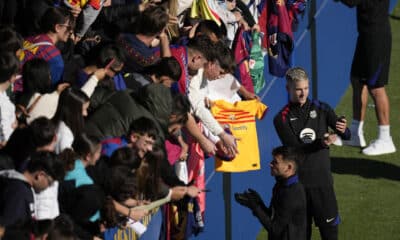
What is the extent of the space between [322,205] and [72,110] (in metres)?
3.69

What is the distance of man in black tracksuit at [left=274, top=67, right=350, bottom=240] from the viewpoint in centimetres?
1153

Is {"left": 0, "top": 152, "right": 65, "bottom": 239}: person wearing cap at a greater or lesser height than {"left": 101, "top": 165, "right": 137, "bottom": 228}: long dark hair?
greater

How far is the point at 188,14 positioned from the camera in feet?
42.5

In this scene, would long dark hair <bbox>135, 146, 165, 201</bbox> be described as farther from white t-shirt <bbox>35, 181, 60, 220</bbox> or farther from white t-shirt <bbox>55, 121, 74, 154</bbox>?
white t-shirt <bbox>35, 181, 60, 220</bbox>

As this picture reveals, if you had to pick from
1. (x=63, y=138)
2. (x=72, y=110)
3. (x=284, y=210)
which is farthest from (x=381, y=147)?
(x=63, y=138)

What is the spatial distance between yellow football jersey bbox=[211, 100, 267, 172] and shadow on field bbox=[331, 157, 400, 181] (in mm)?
3515

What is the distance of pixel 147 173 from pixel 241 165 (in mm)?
3027

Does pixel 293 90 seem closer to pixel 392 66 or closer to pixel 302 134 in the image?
pixel 302 134

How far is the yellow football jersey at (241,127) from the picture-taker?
11586 mm

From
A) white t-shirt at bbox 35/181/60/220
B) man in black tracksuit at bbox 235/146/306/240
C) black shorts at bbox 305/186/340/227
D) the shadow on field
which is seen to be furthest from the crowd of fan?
the shadow on field

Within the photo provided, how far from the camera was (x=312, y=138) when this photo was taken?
1170cm

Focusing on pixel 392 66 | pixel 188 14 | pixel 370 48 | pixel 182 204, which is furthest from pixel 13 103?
pixel 392 66

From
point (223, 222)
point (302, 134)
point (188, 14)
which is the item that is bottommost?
point (223, 222)

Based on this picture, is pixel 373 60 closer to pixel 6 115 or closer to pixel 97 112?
pixel 97 112
